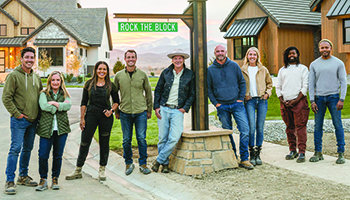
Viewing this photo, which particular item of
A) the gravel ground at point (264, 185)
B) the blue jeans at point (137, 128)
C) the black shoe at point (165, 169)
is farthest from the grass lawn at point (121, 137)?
the gravel ground at point (264, 185)

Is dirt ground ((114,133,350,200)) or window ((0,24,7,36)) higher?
window ((0,24,7,36))

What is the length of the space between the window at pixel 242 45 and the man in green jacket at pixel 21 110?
24.4 meters

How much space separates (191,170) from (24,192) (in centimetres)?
264

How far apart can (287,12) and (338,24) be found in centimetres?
632

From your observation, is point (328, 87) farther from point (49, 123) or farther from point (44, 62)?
point (44, 62)

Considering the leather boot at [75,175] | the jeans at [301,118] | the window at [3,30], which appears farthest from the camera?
the window at [3,30]

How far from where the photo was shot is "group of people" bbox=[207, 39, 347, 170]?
6730 millimetres

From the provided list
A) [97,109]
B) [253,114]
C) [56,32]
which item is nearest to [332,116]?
[253,114]

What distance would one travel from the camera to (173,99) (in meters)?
6.48

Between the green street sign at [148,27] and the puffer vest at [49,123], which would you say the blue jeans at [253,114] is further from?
the puffer vest at [49,123]

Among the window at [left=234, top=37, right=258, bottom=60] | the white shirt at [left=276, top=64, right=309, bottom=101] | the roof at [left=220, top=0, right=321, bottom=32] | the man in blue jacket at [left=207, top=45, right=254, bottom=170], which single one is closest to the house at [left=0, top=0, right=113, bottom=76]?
the window at [left=234, top=37, right=258, bottom=60]

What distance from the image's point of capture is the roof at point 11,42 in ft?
132

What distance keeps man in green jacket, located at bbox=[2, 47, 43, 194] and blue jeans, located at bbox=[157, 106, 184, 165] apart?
2.11m

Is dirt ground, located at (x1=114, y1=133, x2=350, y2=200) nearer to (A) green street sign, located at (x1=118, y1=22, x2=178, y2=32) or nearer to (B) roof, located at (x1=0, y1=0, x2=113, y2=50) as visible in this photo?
(A) green street sign, located at (x1=118, y1=22, x2=178, y2=32)
